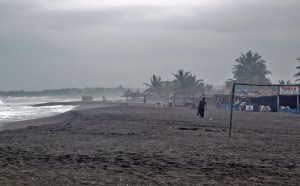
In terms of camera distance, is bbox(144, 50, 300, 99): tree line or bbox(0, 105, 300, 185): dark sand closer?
bbox(0, 105, 300, 185): dark sand

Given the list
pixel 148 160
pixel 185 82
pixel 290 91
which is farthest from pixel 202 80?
pixel 148 160

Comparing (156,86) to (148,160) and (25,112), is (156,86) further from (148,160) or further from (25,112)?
(148,160)

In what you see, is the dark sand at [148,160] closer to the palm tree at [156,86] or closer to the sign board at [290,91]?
the sign board at [290,91]

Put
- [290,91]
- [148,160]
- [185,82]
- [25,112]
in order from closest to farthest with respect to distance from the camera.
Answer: [148,160] < [290,91] < [25,112] < [185,82]

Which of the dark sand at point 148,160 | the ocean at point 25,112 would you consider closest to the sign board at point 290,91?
the ocean at point 25,112

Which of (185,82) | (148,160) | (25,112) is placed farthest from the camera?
(185,82)

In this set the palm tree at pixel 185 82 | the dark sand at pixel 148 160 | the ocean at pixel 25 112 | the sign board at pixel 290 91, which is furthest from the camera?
the palm tree at pixel 185 82

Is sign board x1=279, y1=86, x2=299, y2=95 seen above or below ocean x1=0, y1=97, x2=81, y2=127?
above

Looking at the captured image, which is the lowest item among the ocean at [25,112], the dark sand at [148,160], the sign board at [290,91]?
the ocean at [25,112]

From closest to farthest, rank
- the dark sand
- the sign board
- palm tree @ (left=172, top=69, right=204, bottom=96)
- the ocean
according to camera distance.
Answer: the dark sand, the ocean, the sign board, palm tree @ (left=172, top=69, right=204, bottom=96)

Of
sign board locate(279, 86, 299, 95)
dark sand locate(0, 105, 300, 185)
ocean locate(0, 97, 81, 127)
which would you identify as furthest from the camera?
sign board locate(279, 86, 299, 95)

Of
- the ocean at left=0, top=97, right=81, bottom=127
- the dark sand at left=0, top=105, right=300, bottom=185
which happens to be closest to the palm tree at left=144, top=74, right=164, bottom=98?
the ocean at left=0, top=97, right=81, bottom=127

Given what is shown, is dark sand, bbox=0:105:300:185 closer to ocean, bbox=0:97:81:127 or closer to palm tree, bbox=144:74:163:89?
ocean, bbox=0:97:81:127

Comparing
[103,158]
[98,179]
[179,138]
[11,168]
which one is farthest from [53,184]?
[179,138]
